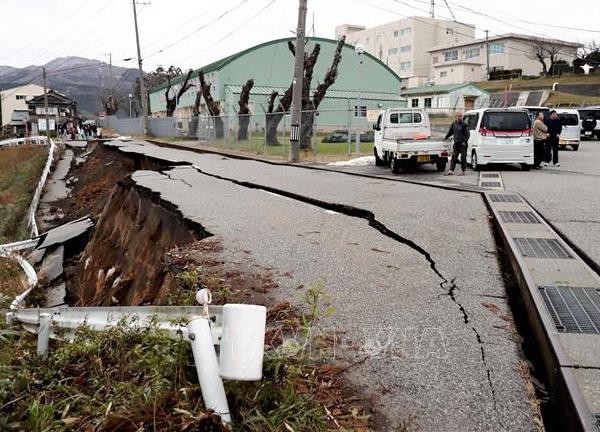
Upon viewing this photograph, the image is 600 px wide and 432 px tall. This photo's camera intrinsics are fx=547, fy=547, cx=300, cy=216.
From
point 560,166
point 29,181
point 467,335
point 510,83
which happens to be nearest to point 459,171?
point 560,166

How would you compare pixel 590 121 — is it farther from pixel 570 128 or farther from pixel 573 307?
pixel 573 307

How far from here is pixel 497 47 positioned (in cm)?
7662

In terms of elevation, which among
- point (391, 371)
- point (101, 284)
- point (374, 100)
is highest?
point (374, 100)

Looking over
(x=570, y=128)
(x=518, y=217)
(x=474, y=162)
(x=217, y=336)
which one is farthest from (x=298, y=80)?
(x=217, y=336)

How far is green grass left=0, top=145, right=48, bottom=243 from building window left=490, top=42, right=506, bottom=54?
6099cm

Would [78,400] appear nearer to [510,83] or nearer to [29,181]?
[29,181]

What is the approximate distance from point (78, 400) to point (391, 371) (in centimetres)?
176

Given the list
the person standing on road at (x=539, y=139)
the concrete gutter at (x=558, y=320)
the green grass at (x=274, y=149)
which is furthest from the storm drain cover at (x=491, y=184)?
the green grass at (x=274, y=149)

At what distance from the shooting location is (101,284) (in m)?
9.44

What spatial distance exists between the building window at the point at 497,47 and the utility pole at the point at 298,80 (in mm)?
63811

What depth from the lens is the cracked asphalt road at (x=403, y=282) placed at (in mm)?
3018

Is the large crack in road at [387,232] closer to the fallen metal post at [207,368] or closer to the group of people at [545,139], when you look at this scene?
the fallen metal post at [207,368]

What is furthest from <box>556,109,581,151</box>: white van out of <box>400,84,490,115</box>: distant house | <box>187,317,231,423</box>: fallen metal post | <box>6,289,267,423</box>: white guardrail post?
<box>400,84,490,115</box>: distant house

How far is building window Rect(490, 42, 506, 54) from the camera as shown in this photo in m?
76.2
